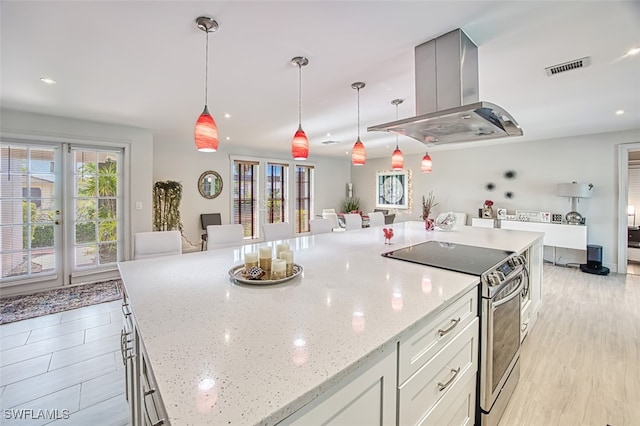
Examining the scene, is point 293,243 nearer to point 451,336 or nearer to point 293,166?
point 451,336

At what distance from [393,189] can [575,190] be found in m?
4.07

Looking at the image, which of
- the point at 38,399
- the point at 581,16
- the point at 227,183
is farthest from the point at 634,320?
the point at 227,183

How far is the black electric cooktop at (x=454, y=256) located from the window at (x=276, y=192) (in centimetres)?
535

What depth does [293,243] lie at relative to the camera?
252cm

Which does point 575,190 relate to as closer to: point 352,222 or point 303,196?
point 352,222

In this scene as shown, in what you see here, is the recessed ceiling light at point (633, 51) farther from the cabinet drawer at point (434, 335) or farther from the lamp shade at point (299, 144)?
the lamp shade at point (299, 144)

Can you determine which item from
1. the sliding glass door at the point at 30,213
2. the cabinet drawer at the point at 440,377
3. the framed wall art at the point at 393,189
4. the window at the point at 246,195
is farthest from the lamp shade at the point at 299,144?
the framed wall art at the point at 393,189

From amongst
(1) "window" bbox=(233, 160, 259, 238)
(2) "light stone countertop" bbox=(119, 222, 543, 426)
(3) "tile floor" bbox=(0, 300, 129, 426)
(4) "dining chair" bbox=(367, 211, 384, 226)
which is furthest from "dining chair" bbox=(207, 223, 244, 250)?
(1) "window" bbox=(233, 160, 259, 238)

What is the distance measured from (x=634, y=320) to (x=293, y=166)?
6.75 meters

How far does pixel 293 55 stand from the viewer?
88.2 inches

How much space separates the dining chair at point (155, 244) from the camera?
2.31 metres

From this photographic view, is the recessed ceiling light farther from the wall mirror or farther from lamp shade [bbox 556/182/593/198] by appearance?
the wall mirror

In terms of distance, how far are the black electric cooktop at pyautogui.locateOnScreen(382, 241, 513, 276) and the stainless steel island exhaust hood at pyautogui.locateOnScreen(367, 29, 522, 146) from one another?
38.8 inches

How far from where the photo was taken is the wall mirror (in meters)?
6.15
